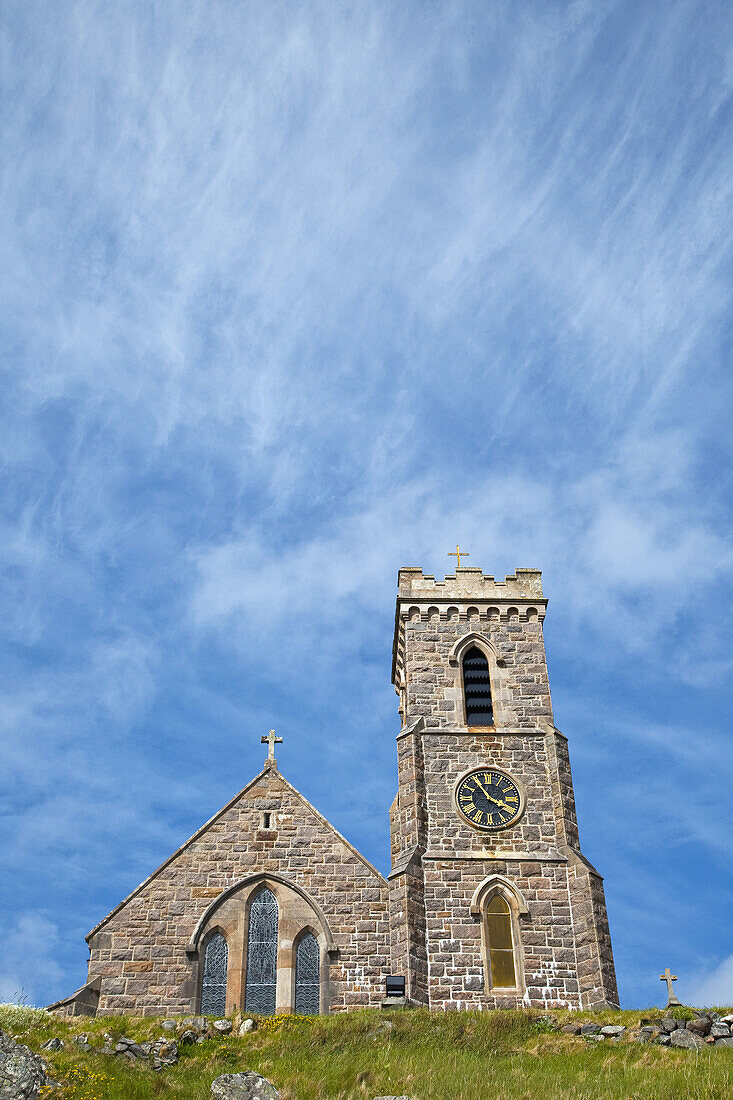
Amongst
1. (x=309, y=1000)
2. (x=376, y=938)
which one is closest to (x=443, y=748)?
(x=376, y=938)

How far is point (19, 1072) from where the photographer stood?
20.0 metres

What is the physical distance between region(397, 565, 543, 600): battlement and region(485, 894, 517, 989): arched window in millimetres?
9323

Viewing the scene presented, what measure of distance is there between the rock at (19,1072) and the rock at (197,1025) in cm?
392

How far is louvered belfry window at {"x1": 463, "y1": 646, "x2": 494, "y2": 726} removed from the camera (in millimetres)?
32844

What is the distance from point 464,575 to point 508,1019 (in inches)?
536

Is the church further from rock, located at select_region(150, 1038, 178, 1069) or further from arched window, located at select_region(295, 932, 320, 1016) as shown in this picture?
rock, located at select_region(150, 1038, 178, 1069)

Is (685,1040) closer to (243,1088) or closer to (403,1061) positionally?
(403,1061)

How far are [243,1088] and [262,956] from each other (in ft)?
25.9

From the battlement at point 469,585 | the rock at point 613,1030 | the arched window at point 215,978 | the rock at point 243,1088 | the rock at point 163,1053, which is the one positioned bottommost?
the rock at point 243,1088

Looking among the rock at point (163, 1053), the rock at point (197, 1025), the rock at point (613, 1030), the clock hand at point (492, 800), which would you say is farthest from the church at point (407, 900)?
the rock at point (163, 1053)

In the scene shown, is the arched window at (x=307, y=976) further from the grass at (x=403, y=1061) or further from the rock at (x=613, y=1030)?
the rock at (x=613, y=1030)

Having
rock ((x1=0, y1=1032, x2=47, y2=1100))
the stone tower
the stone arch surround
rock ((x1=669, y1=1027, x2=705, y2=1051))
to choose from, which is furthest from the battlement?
rock ((x1=0, y1=1032, x2=47, y2=1100))

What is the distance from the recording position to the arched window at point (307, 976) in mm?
27469

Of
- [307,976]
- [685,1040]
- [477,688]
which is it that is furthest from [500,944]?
[477,688]
